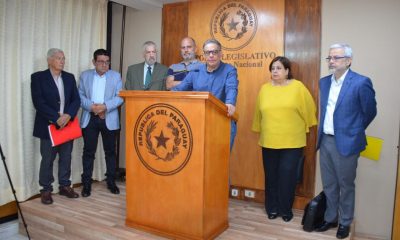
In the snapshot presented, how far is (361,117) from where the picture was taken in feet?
7.77

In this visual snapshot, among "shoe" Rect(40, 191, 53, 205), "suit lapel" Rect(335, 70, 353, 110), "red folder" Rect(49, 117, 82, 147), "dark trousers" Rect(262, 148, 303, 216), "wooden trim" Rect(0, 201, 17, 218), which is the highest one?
"suit lapel" Rect(335, 70, 353, 110)

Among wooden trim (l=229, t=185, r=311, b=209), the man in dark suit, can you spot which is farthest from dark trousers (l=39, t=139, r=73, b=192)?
wooden trim (l=229, t=185, r=311, b=209)

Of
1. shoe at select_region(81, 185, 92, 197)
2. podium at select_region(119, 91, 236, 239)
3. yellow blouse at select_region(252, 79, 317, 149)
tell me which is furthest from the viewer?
shoe at select_region(81, 185, 92, 197)

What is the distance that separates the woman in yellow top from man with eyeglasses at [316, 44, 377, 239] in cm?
22

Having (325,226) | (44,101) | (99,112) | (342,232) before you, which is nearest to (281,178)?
(325,226)

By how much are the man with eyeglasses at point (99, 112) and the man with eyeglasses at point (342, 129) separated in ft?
6.72

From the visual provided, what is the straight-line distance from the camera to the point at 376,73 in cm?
292

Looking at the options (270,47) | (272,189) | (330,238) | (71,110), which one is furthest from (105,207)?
(270,47)

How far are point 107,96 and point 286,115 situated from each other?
1857 mm

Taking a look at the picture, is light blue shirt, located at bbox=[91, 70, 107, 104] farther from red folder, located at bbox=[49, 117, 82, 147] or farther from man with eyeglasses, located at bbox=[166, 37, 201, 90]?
man with eyeglasses, located at bbox=[166, 37, 201, 90]

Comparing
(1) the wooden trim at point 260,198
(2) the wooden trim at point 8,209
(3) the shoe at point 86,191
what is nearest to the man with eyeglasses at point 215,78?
(1) the wooden trim at point 260,198

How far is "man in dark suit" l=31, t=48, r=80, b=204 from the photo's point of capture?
3.05m

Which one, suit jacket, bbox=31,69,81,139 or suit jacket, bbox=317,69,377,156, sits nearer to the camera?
suit jacket, bbox=317,69,377,156

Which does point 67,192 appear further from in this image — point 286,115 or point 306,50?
point 306,50
